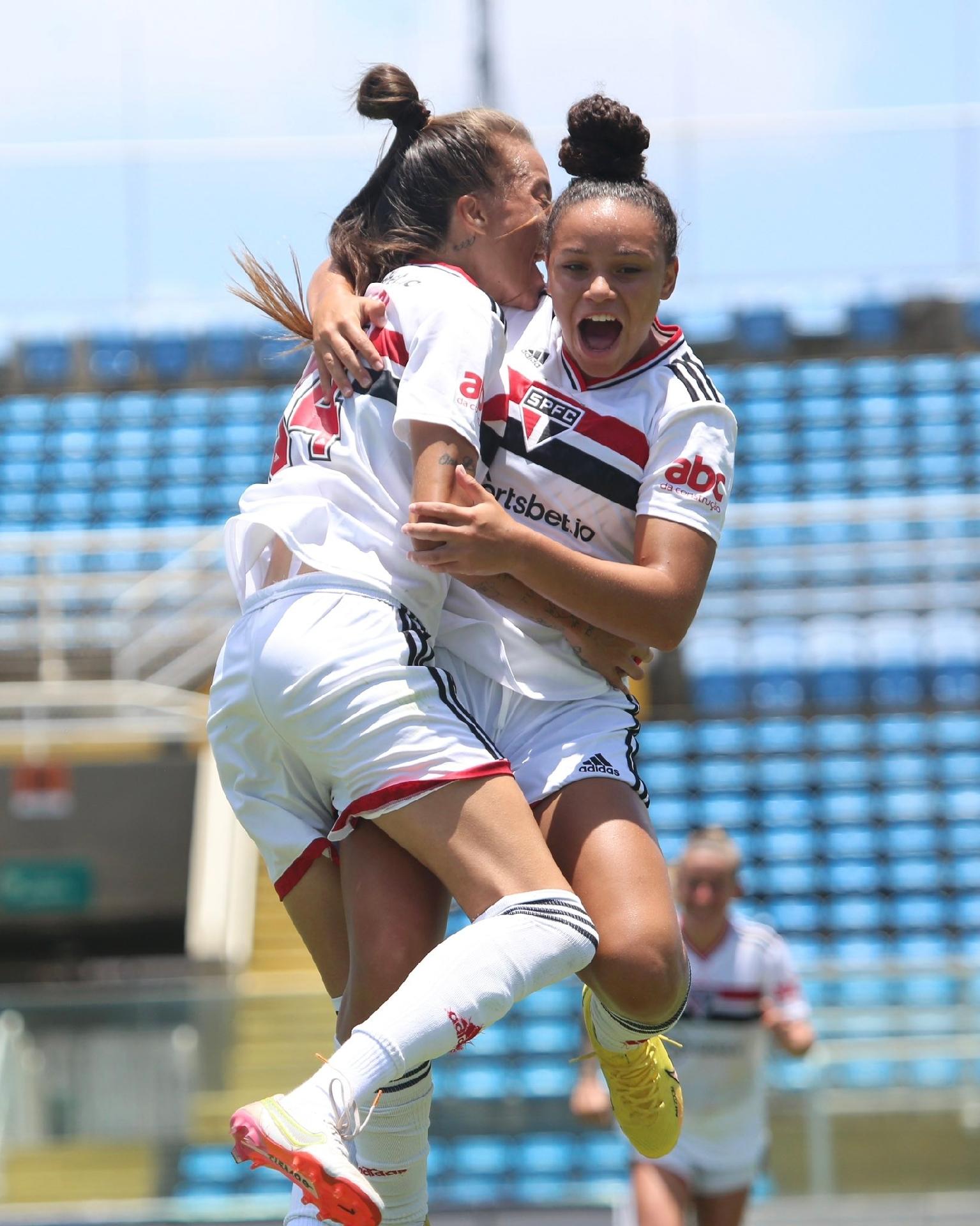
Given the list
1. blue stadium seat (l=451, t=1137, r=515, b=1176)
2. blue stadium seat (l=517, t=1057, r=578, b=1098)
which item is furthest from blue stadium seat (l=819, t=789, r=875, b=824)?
blue stadium seat (l=451, t=1137, r=515, b=1176)

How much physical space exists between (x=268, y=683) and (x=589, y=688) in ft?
1.70

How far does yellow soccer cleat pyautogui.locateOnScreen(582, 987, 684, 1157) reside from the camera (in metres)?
2.64

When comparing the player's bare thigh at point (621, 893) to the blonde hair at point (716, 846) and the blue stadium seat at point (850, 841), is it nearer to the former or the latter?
the blonde hair at point (716, 846)

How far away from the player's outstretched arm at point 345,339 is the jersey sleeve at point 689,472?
1.44 feet

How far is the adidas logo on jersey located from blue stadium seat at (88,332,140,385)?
10.9 metres

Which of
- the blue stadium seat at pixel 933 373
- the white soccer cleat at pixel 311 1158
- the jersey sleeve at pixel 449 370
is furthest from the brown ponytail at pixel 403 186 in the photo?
the blue stadium seat at pixel 933 373

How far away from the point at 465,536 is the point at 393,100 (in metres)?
0.85

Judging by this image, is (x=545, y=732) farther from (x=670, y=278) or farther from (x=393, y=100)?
(x=393, y=100)

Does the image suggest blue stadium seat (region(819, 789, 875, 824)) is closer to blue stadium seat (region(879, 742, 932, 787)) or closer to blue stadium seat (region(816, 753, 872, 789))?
blue stadium seat (region(816, 753, 872, 789))

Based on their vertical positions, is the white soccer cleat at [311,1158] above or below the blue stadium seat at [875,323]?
below

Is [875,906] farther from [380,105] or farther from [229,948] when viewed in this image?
[380,105]

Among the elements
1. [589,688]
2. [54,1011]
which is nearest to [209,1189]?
[54,1011]

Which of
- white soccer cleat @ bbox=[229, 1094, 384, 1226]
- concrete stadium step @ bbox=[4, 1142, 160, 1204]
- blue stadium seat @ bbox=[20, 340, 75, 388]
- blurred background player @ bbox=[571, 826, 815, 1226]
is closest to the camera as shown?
white soccer cleat @ bbox=[229, 1094, 384, 1226]

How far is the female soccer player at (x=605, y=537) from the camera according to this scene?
2422 mm
